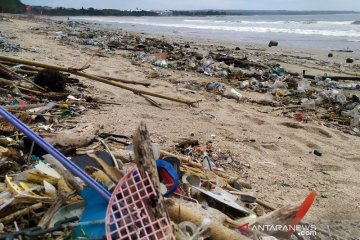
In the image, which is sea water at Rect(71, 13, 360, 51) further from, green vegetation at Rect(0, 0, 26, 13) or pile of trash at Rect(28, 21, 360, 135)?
green vegetation at Rect(0, 0, 26, 13)

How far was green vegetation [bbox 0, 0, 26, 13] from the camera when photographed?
4398 centimetres

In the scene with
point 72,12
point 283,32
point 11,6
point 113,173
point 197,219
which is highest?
point 11,6

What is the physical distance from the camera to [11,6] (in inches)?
1797

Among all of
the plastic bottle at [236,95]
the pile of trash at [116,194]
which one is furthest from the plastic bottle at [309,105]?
the pile of trash at [116,194]

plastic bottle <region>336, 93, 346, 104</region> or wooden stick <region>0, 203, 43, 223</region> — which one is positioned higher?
wooden stick <region>0, 203, 43, 223</region>

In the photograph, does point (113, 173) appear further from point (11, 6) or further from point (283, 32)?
point (11, 6)

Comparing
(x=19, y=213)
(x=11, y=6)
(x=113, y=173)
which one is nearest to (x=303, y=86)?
(x=113, y=173)

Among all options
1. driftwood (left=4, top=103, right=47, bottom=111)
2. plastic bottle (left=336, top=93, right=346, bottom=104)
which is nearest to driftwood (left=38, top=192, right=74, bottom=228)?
driftwood (left=4, top=103, right=47, bottom=111)

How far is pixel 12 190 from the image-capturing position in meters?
1.91

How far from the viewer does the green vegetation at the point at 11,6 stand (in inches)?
1732

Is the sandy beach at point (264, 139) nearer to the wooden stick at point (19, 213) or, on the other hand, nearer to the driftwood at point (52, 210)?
the driftwood at point (52, 210)

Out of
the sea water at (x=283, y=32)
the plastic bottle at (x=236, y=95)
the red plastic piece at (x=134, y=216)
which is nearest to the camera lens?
the red plastic piece at (x=134, y=216)

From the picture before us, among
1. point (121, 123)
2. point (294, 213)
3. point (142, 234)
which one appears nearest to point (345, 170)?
point (294, 213)

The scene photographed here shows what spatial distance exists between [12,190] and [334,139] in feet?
11.9
